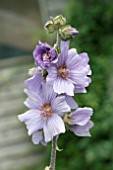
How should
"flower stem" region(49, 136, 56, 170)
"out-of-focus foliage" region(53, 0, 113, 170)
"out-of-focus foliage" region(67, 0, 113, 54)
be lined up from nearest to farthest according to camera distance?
"flower stem" region(49, 136, 56, 170)
"out-of-focus foliage" region(53, 0, 113, 170)
"out-of-focus foliage" region(67, 0, 113, 54)

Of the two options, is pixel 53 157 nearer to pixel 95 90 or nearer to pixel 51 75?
pixel 51 75

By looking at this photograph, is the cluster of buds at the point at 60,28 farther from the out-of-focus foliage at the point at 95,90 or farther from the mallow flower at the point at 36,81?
the out-of-focus foliage at the point at 95,90

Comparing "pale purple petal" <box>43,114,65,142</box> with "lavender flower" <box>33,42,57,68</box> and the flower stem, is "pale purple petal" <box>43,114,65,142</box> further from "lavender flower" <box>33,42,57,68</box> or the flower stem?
"lavender flower" <box>33,42,57,68</box>

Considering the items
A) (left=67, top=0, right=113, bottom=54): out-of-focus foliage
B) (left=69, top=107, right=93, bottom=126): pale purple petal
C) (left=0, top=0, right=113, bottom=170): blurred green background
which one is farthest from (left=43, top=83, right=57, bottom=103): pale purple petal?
(left=67, top=0, right=113, bottom=54): out-of-focus foliage

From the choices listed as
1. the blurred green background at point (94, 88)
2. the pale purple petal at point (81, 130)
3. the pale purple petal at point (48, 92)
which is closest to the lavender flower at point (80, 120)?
the pale purple petal at point (81, 130)

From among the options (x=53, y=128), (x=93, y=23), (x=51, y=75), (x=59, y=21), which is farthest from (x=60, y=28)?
(x=93, y=23)

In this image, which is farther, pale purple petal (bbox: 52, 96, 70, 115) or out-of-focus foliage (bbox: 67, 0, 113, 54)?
out-of-focus foliage (bbox: 67, 0, 113, 54)

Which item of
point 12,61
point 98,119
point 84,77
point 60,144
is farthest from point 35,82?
point 12,61
